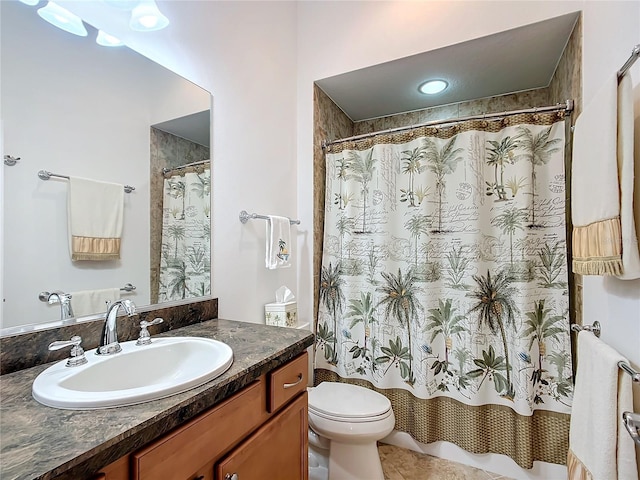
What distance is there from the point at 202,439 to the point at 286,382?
0.35 m

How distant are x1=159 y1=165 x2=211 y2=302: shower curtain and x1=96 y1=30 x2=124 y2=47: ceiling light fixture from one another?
1.56ft

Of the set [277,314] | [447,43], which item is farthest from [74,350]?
[447,43]

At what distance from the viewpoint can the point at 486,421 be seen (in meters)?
1.65

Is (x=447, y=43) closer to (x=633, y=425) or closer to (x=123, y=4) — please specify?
(x=123, y=4)

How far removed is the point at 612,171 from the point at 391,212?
1.06 meters

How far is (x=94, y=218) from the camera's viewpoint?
104 centimetres

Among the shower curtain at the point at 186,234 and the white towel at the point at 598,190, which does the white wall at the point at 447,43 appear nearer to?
the white towel at the point at 598,190

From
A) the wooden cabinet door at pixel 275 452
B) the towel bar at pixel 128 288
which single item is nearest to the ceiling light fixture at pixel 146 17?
the towel bar at pixel 128 288

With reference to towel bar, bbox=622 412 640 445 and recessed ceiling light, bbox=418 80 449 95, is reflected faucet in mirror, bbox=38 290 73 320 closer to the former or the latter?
towel bar, bbox=622 412 640 445

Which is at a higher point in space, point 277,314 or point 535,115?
point 535,115

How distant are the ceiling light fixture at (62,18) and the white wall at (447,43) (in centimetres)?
132

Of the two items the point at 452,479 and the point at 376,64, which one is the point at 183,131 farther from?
the point at 452,479

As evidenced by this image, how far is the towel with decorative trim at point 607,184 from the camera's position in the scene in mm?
909

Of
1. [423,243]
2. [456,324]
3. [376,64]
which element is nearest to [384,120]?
[376,64]
